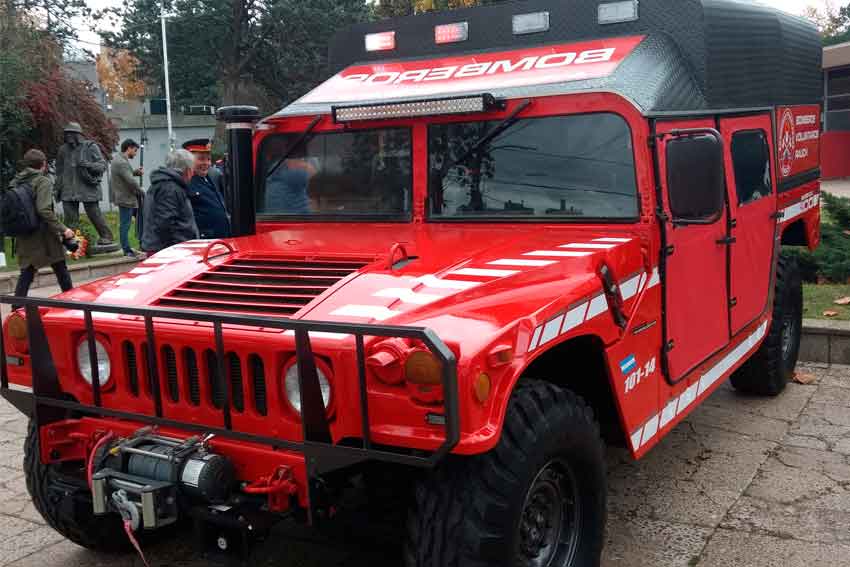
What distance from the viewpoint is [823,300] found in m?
7.61

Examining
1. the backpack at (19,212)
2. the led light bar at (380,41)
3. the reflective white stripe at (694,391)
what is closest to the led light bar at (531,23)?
the led light bar at (380,41)

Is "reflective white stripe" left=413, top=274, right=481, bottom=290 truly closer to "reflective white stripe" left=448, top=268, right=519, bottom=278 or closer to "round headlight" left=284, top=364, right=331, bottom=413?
"reflective white stripe" left=448, top=268, right=519, bottom=278

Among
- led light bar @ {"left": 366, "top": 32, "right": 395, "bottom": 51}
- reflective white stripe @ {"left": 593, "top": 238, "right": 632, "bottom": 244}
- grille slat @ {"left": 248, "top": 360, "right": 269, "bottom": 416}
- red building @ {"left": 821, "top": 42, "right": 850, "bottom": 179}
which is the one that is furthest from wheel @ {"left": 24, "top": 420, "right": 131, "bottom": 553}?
red building @ {"left": 821, "top": 42, "right": 850, "bottom": 179}

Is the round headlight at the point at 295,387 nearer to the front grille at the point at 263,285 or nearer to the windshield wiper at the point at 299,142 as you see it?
the front grille at the point at 263,285

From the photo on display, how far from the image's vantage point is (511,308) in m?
2.93

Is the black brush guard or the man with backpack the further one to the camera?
the man with backpack

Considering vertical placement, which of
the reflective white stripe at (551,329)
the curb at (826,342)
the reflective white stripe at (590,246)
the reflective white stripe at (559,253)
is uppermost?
the reflective white stripe at (590,246)

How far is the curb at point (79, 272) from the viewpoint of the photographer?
10.1 metres

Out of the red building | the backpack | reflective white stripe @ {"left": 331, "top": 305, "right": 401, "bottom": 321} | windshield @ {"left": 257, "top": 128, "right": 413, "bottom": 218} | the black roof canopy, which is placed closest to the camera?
reflective white stripe @ {"left": 331, "top": 305, "right": 401, "bottom": 321}

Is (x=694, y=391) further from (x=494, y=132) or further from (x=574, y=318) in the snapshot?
(x=494, y=132)

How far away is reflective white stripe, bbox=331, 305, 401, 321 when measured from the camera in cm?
295

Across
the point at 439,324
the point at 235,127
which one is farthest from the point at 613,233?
the point at 235,127

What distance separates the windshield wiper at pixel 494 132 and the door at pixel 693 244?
0.63 meters

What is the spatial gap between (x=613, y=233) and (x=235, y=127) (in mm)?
1933
